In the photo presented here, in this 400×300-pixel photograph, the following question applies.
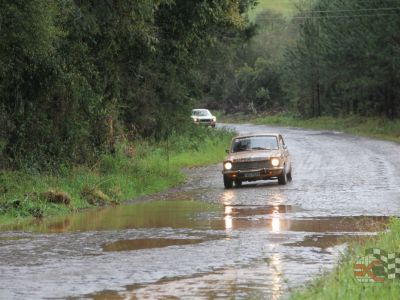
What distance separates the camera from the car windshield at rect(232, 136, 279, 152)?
90.9ft

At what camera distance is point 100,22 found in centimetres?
2381

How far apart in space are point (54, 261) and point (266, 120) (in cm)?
8295

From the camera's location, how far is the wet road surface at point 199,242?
35.5ft

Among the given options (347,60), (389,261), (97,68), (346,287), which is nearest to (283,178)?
(97,68)

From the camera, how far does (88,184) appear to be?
2267 centimetres

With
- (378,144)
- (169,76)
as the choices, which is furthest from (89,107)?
(378,144)

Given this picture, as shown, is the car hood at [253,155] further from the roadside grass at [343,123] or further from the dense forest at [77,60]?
the roadside grass at [343,123]

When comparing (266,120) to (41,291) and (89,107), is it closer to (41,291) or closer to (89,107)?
(89,107)

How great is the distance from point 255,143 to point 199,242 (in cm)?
1348

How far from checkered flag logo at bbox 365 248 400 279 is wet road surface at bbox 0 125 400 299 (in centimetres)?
100

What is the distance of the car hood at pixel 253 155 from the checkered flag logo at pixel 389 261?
15.7 m

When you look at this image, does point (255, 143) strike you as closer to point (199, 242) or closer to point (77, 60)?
point (77, 60)

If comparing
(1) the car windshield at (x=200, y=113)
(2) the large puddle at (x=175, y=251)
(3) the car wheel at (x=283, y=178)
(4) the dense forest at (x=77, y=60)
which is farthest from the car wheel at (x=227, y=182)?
(1) the car windshield at (x=200, y=113)
